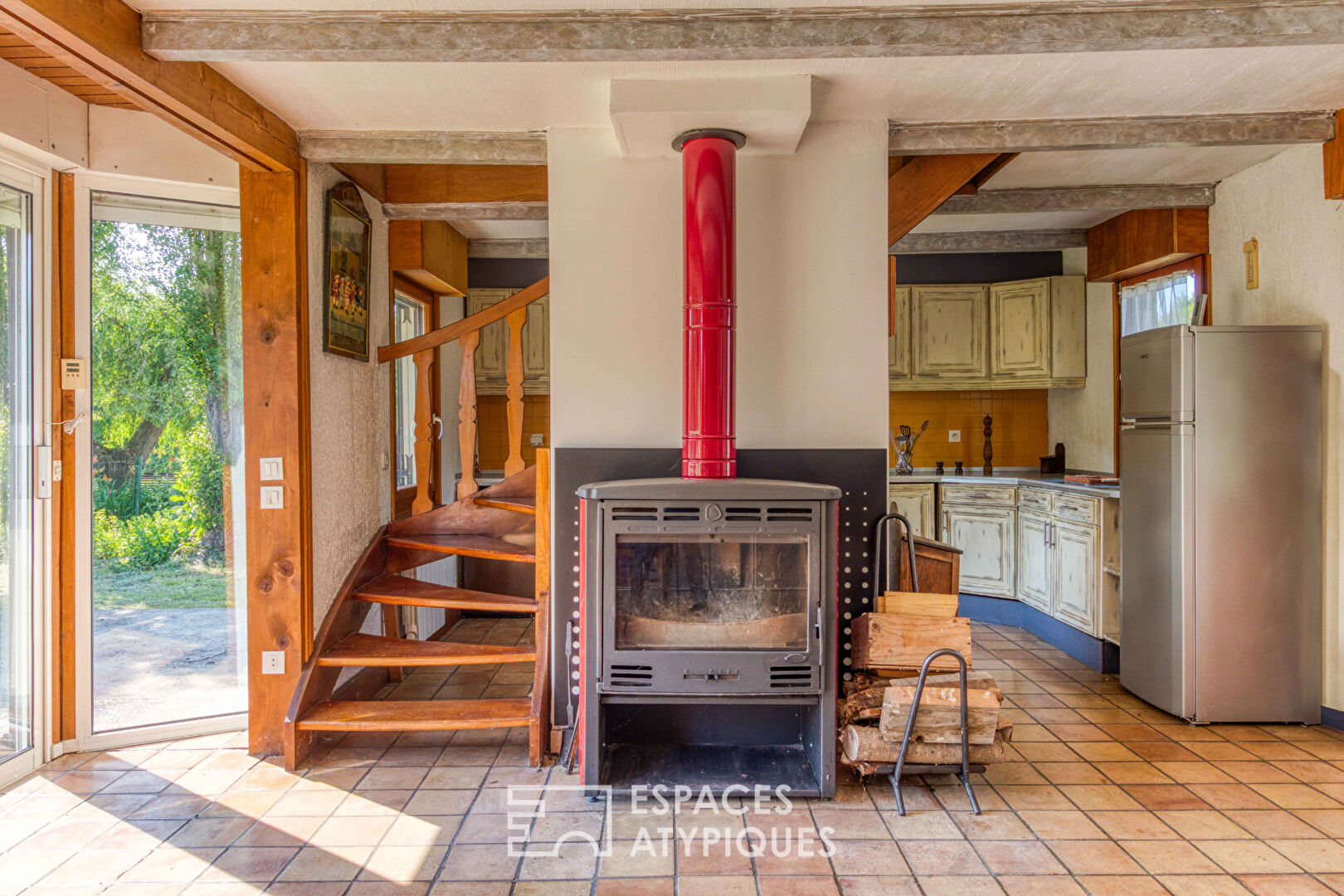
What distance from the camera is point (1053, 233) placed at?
191 inches

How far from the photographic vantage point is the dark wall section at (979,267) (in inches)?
215

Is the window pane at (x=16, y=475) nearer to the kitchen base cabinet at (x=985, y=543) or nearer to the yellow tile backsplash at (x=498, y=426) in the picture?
the yellow tile backsplash at (x=498, y=426)

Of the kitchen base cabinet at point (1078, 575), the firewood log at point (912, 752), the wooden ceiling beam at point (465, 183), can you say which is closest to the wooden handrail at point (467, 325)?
the wooden ceiling beam at point (465, 183)

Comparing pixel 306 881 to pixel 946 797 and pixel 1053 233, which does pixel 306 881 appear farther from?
pixel 1053 233

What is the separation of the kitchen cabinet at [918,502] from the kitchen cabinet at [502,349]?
7.43 ft

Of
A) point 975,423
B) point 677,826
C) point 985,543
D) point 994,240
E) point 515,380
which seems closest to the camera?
point 677,826

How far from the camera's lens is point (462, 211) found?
13.0 ft

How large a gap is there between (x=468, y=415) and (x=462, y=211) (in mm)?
996

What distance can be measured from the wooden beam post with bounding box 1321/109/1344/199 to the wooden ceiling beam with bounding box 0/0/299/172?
12.3 feet

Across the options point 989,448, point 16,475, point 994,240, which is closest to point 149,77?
point 16,475

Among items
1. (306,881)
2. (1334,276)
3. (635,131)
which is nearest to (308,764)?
(306,881)

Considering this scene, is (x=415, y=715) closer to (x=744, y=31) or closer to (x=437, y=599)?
(x=437, y=599)

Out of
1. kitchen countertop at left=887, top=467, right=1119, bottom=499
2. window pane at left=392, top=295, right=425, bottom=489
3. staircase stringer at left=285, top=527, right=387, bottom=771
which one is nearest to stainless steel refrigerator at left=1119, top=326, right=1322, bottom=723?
kitchen countertop at left=887, top=467, right=1119, bottom=499

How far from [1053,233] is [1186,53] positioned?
242 centimetres
